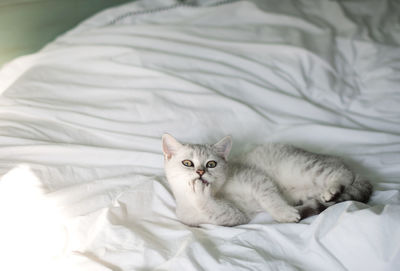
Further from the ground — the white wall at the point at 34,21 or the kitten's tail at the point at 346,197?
the white wall at the point at 34,21

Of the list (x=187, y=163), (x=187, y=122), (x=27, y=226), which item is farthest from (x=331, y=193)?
(x=27, y=226)

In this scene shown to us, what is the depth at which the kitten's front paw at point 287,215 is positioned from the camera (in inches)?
51.1

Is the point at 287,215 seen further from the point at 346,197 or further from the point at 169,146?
the point at 169,146

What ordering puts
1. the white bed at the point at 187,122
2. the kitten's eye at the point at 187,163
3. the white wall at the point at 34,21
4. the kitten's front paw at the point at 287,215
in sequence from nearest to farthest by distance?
the white bed at the point at 187,122 < the kitten's front paw at the point at 287,215 < the kitten's eye at the point at 187,163 < the white wall at the point at 34,21

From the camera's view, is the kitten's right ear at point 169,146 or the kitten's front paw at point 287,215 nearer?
the kitten's front paw at point 287,215

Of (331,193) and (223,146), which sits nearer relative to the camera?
(331,193)

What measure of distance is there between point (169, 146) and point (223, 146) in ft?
0.70

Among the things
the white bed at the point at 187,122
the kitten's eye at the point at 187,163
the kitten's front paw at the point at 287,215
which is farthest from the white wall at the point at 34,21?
the kitten's front paw at the point at 287,215

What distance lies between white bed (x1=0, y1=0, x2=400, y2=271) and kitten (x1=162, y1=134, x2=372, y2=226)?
0.21 feet

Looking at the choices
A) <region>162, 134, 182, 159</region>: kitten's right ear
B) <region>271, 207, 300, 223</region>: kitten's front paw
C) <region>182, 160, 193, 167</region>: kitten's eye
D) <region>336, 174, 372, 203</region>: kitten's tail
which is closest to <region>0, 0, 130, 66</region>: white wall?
<region>162, 134, 182, 159</region>: kitten's right ear

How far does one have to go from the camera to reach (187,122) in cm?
186

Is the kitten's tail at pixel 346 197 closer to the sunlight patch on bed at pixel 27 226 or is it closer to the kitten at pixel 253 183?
the kitten at pixel 253 183

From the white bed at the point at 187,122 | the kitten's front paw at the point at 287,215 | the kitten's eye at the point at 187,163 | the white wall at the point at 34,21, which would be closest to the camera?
the white bed at the point at 187,122

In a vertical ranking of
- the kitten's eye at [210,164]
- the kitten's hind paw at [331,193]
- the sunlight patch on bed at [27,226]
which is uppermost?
the kitten's eye at [210,164]
